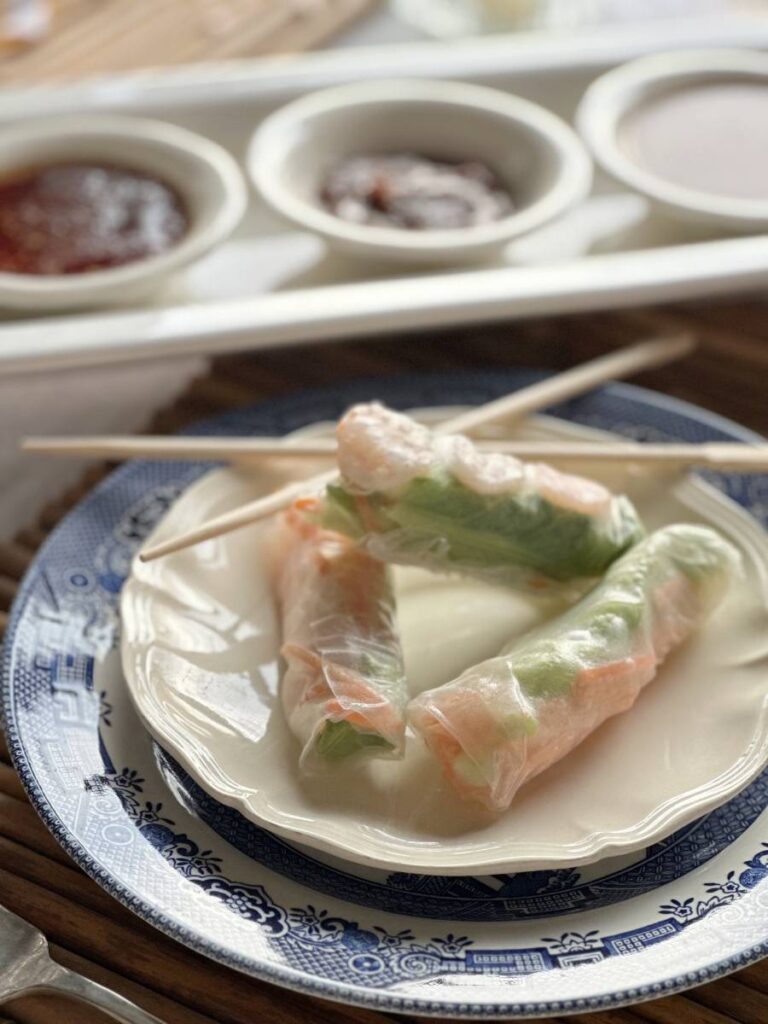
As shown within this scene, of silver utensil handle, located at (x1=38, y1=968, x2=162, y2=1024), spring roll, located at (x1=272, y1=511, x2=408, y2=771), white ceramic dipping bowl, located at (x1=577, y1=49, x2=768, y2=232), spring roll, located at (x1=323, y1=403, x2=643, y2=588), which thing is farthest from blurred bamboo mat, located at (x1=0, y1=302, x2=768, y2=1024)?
spring roll, located at (x1=323, y1=403, x2=643, y2=588)

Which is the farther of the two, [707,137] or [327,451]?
[707,137]

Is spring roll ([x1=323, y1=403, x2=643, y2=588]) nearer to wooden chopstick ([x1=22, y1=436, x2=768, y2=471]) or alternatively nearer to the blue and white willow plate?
wooden chopstick ([x1=22, y1=436, x2=768, y2=471])

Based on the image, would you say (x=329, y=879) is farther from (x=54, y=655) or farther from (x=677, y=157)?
(x=677, y=157)

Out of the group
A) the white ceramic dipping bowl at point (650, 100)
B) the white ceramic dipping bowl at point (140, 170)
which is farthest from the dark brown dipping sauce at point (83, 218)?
the white ceramic dipping bowl at point (650, 100)

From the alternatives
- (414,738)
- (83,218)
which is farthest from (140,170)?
(414,738)

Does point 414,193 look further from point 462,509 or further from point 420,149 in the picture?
point 462,509

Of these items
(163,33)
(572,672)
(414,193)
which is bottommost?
(572,672)

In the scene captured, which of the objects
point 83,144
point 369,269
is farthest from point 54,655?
point 83,144

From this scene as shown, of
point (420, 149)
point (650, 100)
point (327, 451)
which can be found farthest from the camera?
point (650, 100)
